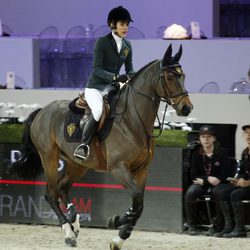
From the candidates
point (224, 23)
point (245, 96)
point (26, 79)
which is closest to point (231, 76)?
point (245, 96)

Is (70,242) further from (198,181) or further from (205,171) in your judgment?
(205,171)

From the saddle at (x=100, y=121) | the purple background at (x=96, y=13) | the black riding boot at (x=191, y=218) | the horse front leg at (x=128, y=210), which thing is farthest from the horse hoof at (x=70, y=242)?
the purple background at (x=96, y=13)

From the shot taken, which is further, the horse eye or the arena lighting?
the arena lighting

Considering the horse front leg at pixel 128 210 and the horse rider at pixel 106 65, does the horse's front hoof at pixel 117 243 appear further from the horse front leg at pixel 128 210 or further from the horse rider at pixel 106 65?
the horse rider at pixel 106 65

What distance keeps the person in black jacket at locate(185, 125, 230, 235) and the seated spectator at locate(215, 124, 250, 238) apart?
11 cm

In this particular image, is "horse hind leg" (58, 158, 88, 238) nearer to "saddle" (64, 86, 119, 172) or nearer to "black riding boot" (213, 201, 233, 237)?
"saddle" (64, 86, 119, 172)

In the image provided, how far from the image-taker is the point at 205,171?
892cm

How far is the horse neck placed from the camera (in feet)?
25.9

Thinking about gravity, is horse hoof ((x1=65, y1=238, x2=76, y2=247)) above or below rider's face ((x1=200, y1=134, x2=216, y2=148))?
below

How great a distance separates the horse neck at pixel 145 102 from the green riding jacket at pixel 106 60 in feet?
0.98

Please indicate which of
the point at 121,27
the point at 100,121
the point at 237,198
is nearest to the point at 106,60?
the point at 121,27

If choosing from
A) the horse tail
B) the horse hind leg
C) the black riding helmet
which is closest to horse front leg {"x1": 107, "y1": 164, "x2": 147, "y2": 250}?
the horse hind leg

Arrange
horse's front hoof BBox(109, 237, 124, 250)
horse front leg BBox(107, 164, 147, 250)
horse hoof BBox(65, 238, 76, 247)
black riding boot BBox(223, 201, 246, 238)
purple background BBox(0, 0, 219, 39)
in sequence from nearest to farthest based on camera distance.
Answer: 1. horse front leg BBox(107, 164, 147, 250)
2. horse's front hoof BBox(109, 237, 124, 250)
3. horse hoof BBox(65, 238, 76, 247)
4. black riding boot BBox(223, 201, 246, 238)
5. purple background BBox(0, 0, 219, 39)

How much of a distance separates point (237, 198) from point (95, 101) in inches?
72.7
